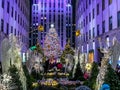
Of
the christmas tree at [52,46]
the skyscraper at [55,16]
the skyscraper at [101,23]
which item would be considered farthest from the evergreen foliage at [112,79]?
the skyscraper at [55,16]

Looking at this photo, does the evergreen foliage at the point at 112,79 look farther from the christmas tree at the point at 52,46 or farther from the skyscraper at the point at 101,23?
the christmas tree at the point at 52,46

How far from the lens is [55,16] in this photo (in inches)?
3696

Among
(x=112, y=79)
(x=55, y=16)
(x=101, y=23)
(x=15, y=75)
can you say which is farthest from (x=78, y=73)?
(x=55, y=16)

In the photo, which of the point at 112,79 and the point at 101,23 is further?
the point at 101,23

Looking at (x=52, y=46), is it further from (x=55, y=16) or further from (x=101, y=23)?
(x=55, y=16)

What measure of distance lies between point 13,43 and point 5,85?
7.03 meters

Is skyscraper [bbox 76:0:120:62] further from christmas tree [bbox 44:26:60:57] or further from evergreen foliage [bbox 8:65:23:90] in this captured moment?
evergreen foliage [bbox 8:65:23:90]

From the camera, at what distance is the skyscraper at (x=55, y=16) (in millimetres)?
90625

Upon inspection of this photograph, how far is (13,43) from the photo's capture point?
13734mm

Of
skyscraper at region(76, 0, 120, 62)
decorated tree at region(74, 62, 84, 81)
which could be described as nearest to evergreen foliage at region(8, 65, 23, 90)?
decorated tree at region(74, 62, 84, 81)

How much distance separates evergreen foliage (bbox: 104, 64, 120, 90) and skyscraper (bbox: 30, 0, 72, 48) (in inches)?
3052

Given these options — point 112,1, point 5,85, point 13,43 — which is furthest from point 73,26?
point 5,85

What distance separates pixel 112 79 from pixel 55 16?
8265 cm

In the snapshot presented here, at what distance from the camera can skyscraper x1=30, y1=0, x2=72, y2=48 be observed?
90625mm
